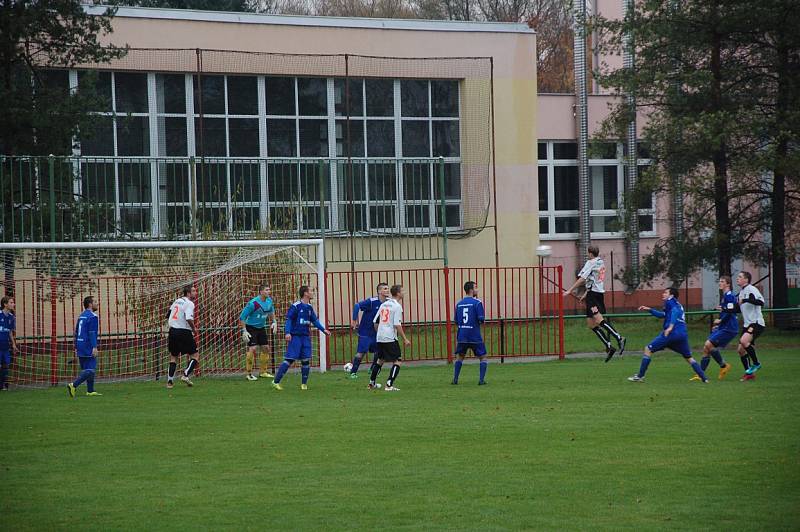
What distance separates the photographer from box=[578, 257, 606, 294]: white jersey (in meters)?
21.5

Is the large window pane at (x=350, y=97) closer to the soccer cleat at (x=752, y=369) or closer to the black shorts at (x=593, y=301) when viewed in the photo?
the black shorts at (x=593, y=301)

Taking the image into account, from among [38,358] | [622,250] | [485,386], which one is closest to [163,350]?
[38,358]

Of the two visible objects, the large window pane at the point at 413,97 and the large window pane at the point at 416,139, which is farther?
the large window pane at the point at 416,139

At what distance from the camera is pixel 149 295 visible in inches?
918

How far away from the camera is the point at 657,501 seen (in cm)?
891

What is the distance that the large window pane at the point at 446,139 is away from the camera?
33531 millimetres

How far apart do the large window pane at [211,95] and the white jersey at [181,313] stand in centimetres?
1340

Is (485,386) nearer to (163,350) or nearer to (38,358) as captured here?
(163,350)

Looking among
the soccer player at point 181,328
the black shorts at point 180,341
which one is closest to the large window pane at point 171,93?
the soccer player at point 181,328

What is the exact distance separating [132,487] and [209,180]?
2022cm

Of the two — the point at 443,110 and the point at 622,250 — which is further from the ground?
the point at 443,110

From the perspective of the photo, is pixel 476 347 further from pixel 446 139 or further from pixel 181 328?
pixel 446 139

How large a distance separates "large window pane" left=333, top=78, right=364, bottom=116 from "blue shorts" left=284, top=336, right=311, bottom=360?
50.9ft

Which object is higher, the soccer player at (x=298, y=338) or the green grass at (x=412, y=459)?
the soccer player at (x=298, y=338)
